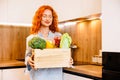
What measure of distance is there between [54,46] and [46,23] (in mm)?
199

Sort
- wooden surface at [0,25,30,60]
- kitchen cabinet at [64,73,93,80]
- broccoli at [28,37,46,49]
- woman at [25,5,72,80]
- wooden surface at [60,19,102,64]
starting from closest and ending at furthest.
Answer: broccoli at [28,37,46,49] < woman at [25,5,72,80] < kitchen cabinet at [64,73,93,80] < wooden surface at [60,19,102,64] < wooden surface at [0,25,30,60]

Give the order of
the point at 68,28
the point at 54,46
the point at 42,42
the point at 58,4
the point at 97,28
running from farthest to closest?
the point at 68,28
the point at 58,4
the point at 97,28
the point at 54,46
the point at 42,42

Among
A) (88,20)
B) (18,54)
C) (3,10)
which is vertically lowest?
(18,54)

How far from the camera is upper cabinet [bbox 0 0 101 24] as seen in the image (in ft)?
8.04

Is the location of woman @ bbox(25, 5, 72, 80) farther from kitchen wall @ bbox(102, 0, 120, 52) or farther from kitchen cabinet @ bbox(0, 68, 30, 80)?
kitchen cabinet @ bbox(0, 68, 30, 80)

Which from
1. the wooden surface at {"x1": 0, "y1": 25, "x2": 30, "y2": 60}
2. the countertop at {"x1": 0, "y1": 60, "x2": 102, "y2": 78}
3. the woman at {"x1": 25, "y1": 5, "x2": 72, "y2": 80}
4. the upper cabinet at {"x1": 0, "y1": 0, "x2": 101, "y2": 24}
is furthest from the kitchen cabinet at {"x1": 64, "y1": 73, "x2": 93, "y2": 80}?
the wooden surface at {"x1": 0, "y1": 25, "x2": 30, "y2": 60}

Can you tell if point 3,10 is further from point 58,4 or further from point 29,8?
point 58,4

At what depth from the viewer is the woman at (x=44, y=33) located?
1.59 metres

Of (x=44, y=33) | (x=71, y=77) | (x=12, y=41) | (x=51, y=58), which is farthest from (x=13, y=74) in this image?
(x=51, y=58)

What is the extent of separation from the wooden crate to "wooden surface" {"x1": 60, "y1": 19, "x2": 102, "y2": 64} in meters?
1.05

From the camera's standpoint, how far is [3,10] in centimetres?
287

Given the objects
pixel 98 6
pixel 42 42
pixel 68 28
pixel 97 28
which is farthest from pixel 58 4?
pixel 42 42

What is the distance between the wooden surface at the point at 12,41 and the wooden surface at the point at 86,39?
0.78 meters

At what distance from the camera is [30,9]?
119 inches
